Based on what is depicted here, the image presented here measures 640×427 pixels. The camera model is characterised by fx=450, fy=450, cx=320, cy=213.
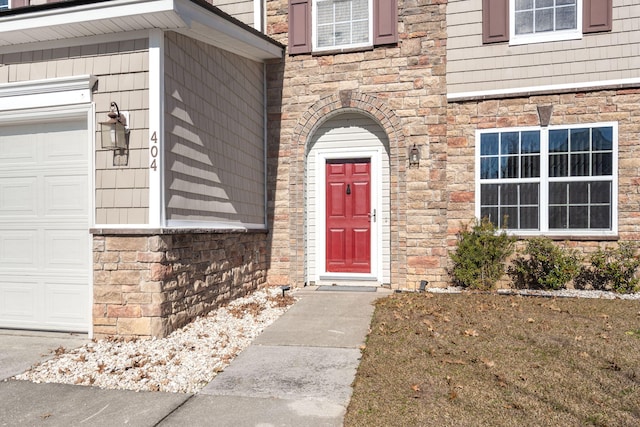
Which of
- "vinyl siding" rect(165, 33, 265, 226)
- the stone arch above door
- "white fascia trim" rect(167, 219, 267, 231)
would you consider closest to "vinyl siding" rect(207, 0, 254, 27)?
"vinyl siding" rect(165, 33, 265, 226)

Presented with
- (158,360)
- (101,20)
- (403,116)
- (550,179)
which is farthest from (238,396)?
(550,179)

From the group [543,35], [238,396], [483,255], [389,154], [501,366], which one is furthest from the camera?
[389,154]

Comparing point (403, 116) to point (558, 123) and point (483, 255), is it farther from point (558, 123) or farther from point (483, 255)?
point (483, 255)

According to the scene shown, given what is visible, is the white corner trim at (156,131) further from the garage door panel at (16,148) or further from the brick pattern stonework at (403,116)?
the brick pattern stonework at (403,116)

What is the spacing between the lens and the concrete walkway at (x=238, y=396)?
314cm

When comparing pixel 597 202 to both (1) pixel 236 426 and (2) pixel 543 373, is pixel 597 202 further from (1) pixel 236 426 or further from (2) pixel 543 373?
(1) pixel 236 426

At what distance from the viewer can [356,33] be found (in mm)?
7754

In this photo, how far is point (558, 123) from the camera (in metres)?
7.08

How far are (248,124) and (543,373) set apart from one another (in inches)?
216

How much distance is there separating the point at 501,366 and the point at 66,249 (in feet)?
15.7

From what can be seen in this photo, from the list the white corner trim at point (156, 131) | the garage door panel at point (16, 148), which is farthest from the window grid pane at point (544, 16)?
the garage door panel at point (16, 148)

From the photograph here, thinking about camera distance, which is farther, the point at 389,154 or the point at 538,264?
the point at 389,154

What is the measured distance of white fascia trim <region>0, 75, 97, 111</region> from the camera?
16.5 feet

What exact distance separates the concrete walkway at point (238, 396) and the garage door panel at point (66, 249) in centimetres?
88
